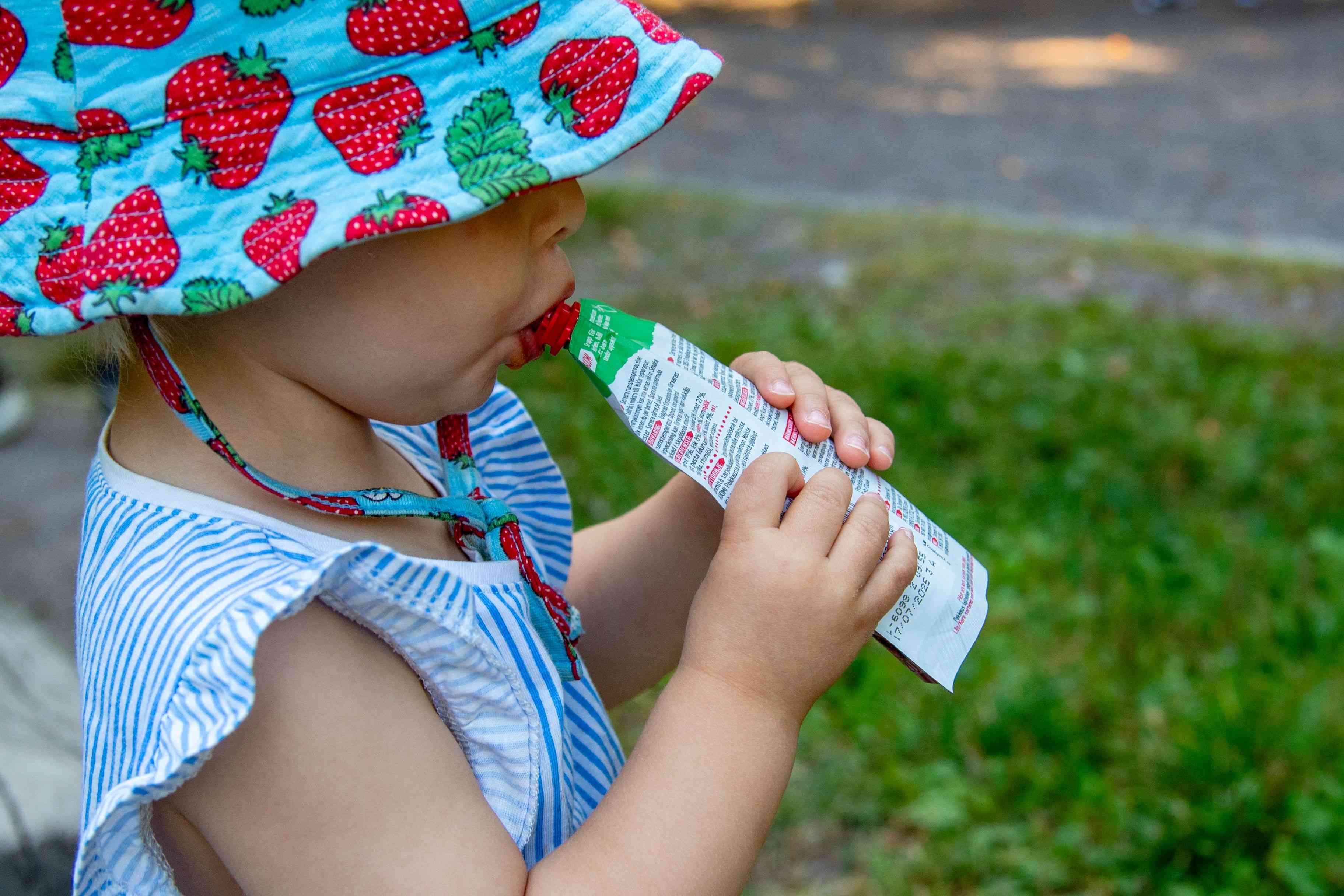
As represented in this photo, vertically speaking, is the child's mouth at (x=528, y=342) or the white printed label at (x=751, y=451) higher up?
the child's mouth at (x=528, y=342)

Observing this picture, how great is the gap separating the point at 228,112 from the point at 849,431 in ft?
2.11

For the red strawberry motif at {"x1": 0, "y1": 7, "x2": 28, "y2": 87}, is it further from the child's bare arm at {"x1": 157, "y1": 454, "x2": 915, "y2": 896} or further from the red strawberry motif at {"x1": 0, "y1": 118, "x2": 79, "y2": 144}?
the child's bare arm at {"x1": 157, "y1": 454, "x2": 915, "y2": 896}

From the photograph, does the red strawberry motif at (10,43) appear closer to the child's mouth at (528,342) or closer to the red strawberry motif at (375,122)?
the red strawberry motif at (375,122)

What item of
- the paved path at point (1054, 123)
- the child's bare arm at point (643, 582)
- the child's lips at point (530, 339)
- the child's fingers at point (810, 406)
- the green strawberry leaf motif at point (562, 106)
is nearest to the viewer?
the green strawberry leaf motif at point (562, 106)

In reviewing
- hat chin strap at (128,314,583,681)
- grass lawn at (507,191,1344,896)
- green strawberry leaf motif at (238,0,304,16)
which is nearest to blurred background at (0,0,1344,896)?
grass lawn at (507,191,1344,896)

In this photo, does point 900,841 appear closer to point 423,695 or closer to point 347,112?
point 423,695

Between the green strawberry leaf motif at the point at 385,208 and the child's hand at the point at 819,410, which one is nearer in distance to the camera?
the green strawberry leaf motif at the point at 385,208

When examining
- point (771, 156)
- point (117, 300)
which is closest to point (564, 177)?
point (117, 300)

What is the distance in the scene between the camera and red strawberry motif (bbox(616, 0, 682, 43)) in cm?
108

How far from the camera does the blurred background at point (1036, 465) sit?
2031 mm

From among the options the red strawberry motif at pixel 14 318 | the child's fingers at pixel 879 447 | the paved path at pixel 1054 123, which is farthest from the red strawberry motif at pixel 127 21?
the paved path at pixel 1054 123

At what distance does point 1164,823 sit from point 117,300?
68.4 inches

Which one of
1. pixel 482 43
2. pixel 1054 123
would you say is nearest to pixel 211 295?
pixel 482 43

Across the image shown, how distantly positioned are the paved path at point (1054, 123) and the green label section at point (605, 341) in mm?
4056
